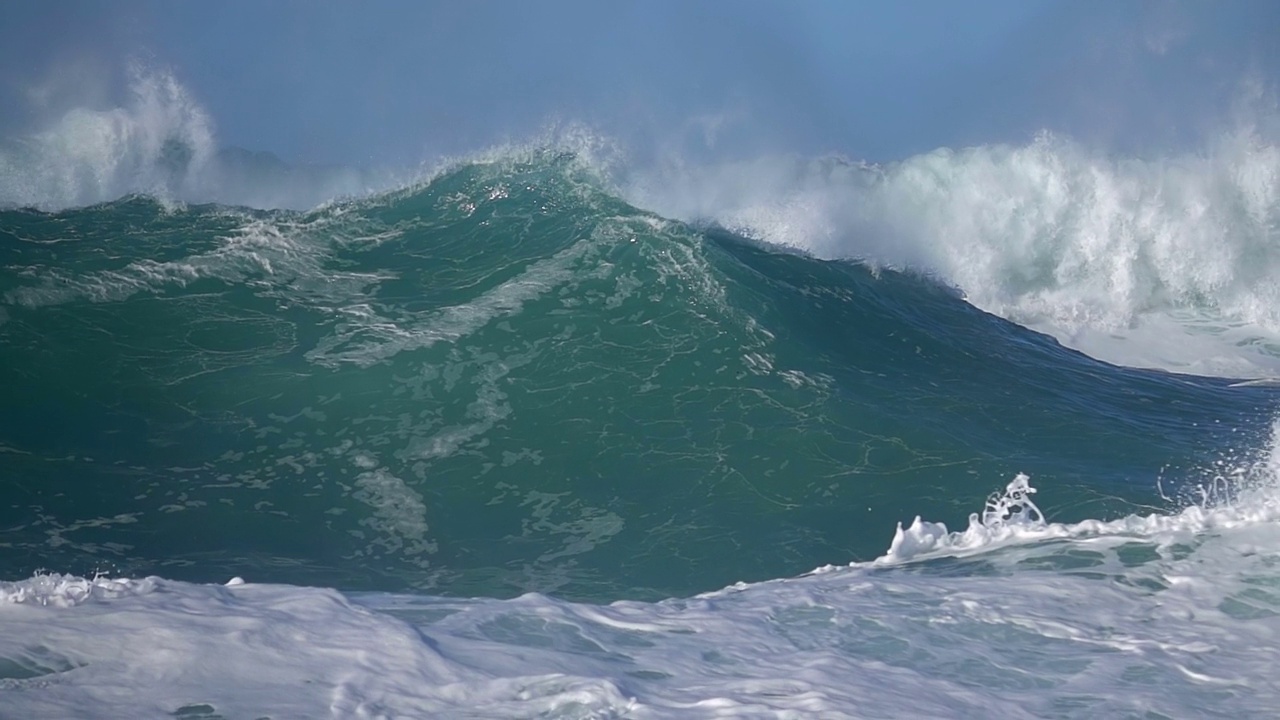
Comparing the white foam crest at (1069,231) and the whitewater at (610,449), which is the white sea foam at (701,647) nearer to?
the whitewater at (610,449)

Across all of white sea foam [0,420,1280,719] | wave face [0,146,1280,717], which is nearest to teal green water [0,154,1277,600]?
wave face [0,146,1280,717]

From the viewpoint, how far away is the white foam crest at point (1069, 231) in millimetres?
13984

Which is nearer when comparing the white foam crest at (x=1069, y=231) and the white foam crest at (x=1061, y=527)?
the white foam crest at (x=1061, y=527)

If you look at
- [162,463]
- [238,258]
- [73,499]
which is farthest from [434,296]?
[73,499]

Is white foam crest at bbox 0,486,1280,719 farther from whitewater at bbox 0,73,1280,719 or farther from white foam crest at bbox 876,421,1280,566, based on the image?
white foam crest at bbox 876,421,1280,566

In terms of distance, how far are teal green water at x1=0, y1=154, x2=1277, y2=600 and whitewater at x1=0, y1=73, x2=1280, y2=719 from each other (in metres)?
0.04

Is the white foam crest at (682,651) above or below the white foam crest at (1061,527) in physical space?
below

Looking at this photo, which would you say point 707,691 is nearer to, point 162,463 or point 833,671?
point 833,671

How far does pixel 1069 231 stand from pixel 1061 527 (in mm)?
9455

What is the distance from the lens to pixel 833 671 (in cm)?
489

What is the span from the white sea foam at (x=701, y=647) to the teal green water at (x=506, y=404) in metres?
1.26

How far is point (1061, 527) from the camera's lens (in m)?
7.44

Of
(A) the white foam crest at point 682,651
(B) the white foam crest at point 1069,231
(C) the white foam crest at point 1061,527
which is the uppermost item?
(B) the white foam crest at point 1069,231

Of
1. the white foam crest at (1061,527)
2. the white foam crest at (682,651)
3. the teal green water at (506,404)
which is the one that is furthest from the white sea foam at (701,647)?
the teal green water at (506,404)
